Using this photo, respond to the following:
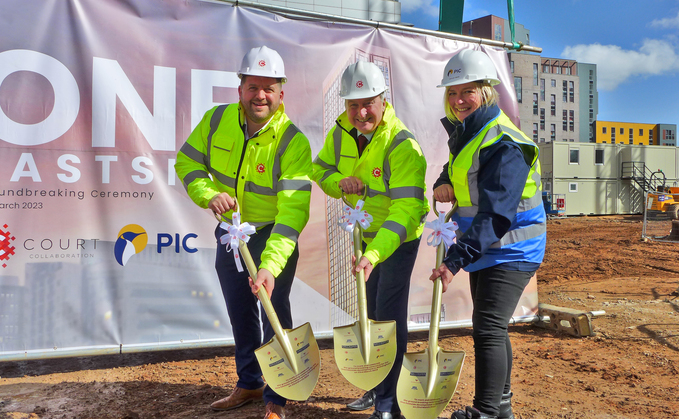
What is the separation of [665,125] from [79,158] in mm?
63608

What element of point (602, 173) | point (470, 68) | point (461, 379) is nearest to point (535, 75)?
point (602, 173)

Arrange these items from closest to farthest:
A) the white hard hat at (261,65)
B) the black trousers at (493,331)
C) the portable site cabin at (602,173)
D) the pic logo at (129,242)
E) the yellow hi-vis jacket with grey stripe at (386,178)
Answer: the black trousers at (493,331)
the yellow hi-vis jacket with grey stripe at (386,178)
the white hard hat at (261,65)
the pic logo at (129,242)
the portable site cabin at (602,173)

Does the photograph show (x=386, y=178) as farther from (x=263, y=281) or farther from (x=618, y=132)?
(x=618, y=132)

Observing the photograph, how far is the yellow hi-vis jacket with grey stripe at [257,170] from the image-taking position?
2.68 m

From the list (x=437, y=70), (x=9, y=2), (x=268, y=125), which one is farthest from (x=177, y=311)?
(x=437, y=70)

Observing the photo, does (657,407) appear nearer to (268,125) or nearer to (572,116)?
(268,125)

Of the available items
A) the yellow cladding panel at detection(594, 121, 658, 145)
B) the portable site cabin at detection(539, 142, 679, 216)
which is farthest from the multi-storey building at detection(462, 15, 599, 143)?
the portable site cabin at detection(539, 142, 679, 216)

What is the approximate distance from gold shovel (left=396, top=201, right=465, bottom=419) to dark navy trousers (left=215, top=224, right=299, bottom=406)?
2.45 ft

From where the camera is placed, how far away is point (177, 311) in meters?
3.93

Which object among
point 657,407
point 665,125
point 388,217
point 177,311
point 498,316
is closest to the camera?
point 498,316

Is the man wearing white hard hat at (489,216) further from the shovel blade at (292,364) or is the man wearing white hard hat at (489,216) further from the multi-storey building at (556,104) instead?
the multi-storey building at (556,104)

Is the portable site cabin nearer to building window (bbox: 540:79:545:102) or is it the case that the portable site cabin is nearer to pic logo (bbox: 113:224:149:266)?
pic logo (bbox: 113:224:149:266)

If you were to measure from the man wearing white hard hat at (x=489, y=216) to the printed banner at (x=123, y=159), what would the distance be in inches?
76.4

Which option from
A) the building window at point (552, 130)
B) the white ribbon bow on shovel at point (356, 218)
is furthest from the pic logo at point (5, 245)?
the building window at point (552, 130)
